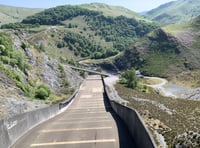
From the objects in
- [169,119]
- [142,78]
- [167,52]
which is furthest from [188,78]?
[169,119]

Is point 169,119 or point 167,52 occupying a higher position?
point 167,52

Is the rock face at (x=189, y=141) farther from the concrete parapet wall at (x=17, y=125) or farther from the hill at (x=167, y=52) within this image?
the hill at (x=167, y=52)

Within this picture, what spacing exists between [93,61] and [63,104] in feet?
478

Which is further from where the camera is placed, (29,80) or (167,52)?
(167,52)

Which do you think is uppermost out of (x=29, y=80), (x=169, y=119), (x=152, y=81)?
(x=29, y=80)

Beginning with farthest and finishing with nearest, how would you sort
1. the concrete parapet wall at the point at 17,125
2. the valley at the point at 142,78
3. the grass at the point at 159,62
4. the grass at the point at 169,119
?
1. the grass at the point at 159,62
2. the valley at the point at 142,78
3. the grass at the point at 169,119
4. the concrete parapet wall at the point at 17,125

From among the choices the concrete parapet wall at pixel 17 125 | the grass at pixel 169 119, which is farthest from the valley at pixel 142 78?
the concrete parapet wall at pixel 17 125

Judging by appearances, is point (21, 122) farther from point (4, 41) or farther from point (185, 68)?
point (185, 68)

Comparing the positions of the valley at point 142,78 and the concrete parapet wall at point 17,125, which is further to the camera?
the valley at point 142,78

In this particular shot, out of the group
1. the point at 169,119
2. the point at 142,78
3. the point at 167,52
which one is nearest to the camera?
the point at 169,119

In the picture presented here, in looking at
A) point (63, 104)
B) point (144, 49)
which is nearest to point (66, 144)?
point (63, 104)

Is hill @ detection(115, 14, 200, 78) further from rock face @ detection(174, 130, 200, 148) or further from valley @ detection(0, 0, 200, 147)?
rock face @ detection(174, 130, 200, 148)

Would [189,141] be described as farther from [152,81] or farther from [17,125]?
[152,81]

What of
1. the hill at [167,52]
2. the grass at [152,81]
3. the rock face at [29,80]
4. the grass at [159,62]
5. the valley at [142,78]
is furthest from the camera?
the grass at [159,62]
